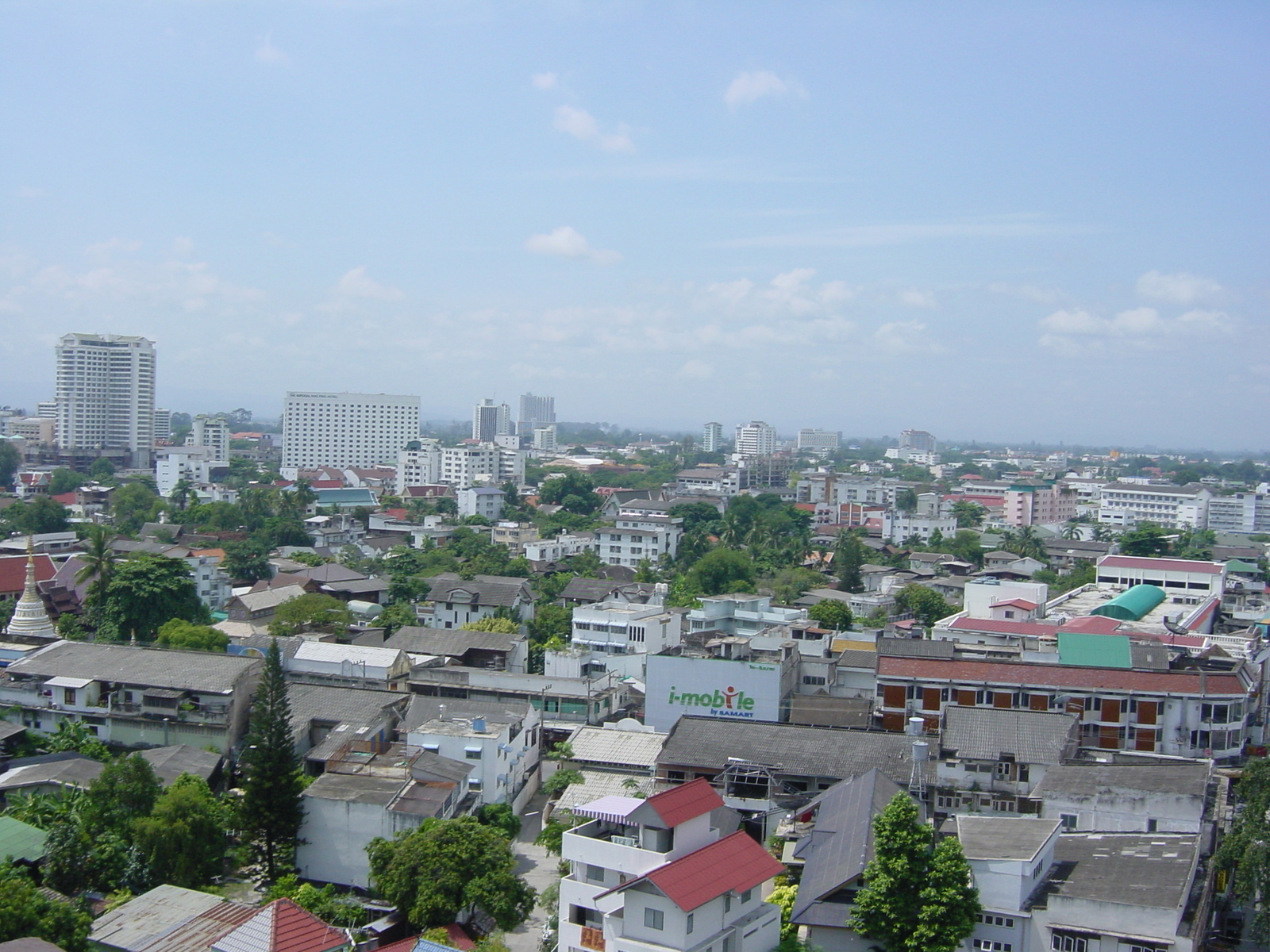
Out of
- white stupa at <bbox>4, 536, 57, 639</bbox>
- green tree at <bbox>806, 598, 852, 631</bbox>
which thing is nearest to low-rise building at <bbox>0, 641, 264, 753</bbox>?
white stupa at <bbox>4, 536, 57, 639</bbox>

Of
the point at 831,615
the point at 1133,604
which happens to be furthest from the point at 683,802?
the point at 1133,604

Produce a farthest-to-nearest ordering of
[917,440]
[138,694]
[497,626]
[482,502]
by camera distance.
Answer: [917,440]
[482,502]
[497,626]
[138,694]

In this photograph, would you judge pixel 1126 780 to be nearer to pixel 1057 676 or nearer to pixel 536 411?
pixel 1057 676

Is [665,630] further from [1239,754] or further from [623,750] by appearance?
[1239,754]

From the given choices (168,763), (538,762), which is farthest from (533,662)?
(168,763)

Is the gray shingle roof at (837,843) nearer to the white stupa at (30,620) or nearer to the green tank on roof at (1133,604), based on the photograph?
the green tank on roof at (1133,604)
